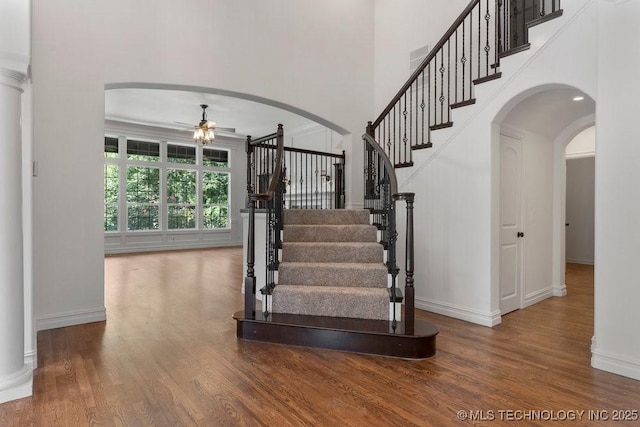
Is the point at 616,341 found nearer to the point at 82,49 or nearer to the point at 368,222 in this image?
the point at 368,222

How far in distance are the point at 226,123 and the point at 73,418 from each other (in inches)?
332

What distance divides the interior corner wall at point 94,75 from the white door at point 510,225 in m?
3.09

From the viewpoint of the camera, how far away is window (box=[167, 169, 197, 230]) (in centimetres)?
1060

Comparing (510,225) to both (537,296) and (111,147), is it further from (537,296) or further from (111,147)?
(111,147)

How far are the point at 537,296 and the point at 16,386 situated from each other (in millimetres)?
5517

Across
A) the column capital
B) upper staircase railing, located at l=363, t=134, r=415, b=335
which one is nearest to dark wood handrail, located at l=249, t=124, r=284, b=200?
upper staircase railing, located at l=363, t=134, r=415, b=335

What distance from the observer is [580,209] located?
8.35 m

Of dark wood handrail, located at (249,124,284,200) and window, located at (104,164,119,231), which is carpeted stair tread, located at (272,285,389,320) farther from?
window, located at (104,164,119,231)

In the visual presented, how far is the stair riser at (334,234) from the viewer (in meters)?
4.41

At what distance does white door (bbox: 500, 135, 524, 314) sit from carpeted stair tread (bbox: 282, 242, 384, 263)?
1.54 metres

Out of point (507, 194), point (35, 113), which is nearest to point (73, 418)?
point (35, 113)

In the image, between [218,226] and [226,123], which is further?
[218,226]

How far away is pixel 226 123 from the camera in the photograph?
9.69 meters

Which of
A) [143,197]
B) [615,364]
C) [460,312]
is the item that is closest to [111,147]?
[143,197]
